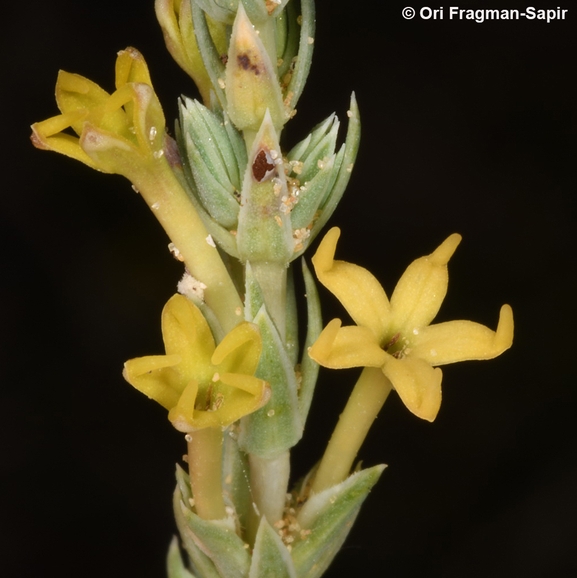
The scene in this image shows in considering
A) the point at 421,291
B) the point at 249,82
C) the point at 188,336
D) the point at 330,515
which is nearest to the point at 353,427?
the point at 330,515

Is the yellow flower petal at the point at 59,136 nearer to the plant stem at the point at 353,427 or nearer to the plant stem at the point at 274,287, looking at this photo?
the plant stem at the point at 274,287

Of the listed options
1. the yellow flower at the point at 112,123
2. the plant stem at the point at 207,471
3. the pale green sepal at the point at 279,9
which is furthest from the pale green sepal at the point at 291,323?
the pale green sepal at the point at 279,9

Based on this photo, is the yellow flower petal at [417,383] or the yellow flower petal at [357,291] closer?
the yellow flower petal at [417,383]

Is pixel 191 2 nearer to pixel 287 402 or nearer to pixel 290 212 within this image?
pixel 290 212

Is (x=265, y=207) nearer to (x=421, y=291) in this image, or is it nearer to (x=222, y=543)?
(x=421, y=291)

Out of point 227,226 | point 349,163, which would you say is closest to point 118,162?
point 227,226

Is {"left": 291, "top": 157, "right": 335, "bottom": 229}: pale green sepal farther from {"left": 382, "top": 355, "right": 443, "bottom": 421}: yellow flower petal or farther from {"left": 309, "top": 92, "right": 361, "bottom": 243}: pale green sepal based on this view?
{"left": 382, "top": 355, "right": 443, "bottom": 421}: yellow flower petal
